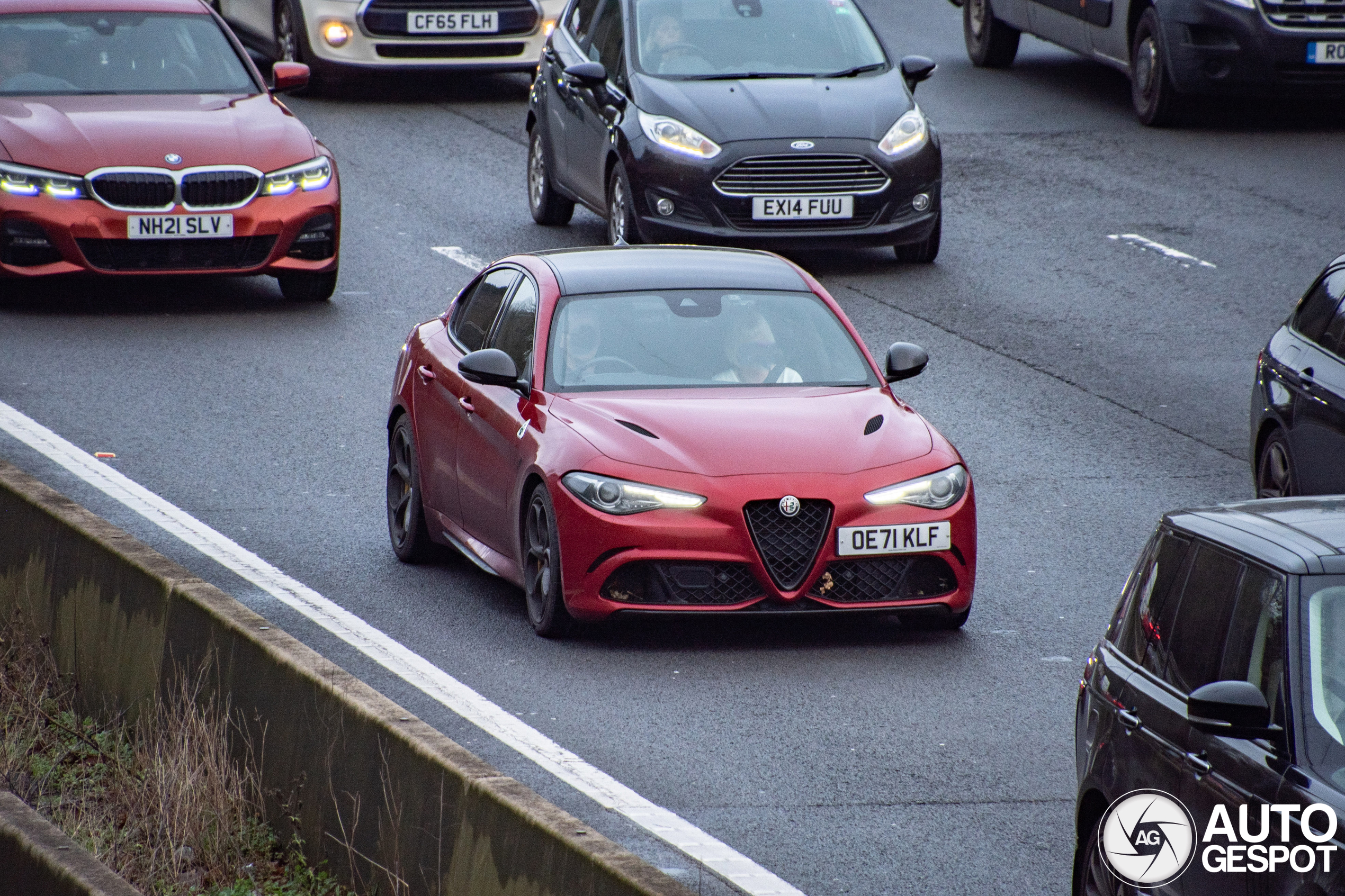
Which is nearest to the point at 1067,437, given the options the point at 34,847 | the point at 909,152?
the point at 909,152

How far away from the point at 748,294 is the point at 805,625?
157cm

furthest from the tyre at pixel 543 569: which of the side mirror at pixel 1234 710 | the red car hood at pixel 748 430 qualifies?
the side mirror at pixel 1234 710

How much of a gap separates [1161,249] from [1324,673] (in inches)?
508

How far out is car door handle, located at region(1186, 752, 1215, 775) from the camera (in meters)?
5.68

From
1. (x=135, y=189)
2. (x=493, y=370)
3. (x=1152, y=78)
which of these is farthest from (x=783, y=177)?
(x=493, y=370)

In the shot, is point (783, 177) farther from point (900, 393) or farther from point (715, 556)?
point (715, 556)

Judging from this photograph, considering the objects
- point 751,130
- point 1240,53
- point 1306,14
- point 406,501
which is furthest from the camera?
point 1240,53

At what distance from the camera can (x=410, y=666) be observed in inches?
367

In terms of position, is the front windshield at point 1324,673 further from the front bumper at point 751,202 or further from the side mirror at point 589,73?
the side mirror at point 589,73

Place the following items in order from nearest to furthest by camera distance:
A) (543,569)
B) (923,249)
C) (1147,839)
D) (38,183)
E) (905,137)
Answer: (1147,839) < (543,569) < (38,183) < (905,137) < (923,249)

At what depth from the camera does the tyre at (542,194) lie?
62.4ft

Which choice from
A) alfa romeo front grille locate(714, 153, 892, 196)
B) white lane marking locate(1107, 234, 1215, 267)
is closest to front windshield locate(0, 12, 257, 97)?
alfa romeo front grille locate(714, 153, 892, 196)

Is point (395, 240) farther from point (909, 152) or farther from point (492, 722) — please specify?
point (492, 722)

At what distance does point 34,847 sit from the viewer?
6609 millimetres
